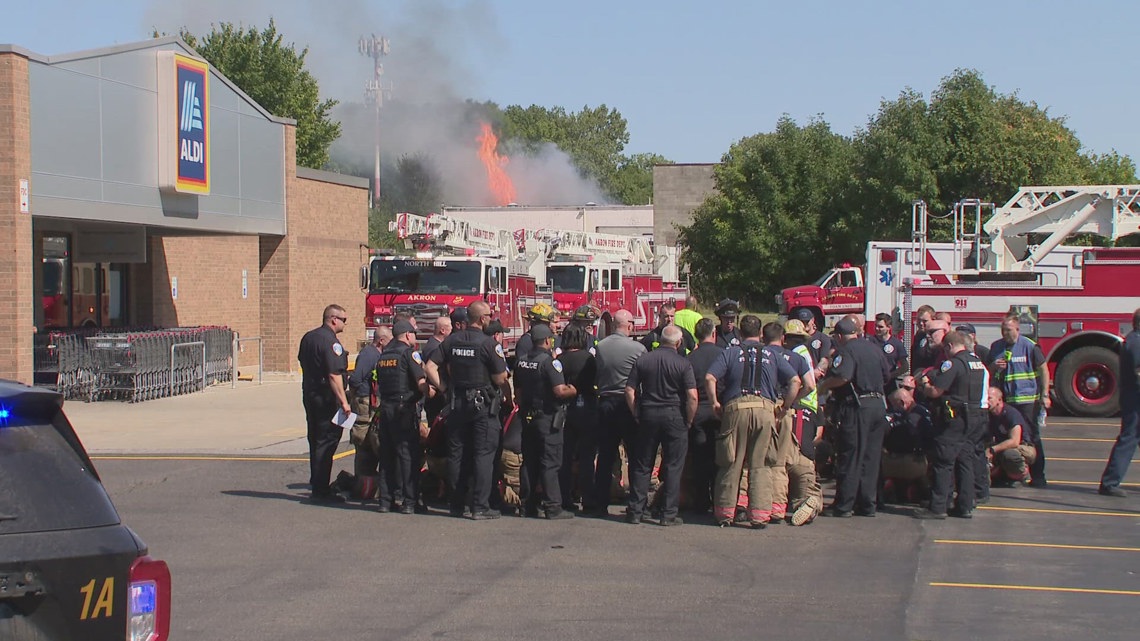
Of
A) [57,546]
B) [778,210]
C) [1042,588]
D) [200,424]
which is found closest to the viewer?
[57,546]

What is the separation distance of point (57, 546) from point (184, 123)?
18829mm

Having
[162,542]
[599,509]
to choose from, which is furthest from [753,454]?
[162,542]

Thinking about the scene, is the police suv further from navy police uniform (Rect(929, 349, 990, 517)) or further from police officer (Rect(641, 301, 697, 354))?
police officer (Rect(641, 301, 697, 354))

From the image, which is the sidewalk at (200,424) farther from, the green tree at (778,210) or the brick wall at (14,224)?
the green tree at (778,210)

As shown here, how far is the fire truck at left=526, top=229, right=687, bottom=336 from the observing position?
2872 centimetres

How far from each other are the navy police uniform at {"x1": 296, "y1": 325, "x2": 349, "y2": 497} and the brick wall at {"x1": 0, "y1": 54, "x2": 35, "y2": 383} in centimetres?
870

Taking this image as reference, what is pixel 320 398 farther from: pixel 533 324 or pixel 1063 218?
pixel 1063 218

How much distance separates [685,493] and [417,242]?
41.3 feet

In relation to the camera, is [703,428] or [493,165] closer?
[703,428]

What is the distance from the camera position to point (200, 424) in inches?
667

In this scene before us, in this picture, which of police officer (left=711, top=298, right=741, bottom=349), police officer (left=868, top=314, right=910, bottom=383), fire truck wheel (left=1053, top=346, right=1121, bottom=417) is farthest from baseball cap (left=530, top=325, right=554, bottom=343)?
fire truck wheel (left=1053, top=346, right=1121, bottom=417)

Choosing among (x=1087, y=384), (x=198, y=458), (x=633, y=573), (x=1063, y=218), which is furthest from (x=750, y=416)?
(x=1063, y=218)

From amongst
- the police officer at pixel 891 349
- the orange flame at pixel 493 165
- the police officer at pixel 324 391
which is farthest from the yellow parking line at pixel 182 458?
the orange flame at pixel 493 165

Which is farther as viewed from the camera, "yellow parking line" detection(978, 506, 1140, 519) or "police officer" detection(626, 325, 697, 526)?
"yellow parking line" detection(978, 506, 1140, 519)
